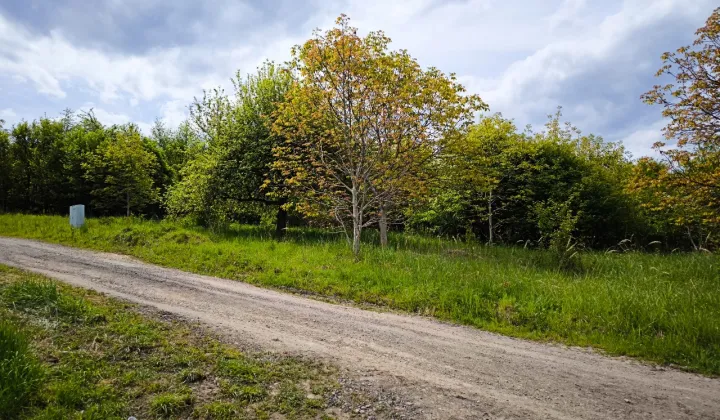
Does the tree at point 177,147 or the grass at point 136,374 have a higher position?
the tree at point 177,147

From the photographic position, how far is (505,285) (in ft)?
26.2

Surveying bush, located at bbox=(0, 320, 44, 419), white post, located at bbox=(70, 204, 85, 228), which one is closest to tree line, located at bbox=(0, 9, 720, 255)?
white post, located at bbox=(70, 204, 85, 228)

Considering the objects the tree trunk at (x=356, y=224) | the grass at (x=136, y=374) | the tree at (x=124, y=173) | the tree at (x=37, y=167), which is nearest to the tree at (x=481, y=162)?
the tree trunk at (x=356, y=224)

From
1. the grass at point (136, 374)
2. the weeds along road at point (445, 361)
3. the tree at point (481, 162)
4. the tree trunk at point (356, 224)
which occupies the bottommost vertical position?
the weeds along road at point (445, 361)

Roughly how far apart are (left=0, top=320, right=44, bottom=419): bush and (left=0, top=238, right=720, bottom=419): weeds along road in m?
2.15

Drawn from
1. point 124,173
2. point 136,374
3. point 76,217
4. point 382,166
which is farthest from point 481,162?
point 124,173

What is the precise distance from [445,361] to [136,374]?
12.0ft

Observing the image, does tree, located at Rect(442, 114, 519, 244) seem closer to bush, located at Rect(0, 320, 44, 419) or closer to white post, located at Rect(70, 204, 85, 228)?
bush, located at Rect(0, 320, 44, 419)

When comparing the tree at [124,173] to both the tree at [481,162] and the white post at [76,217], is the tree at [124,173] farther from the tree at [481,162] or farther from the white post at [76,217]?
the tree at [481,162]

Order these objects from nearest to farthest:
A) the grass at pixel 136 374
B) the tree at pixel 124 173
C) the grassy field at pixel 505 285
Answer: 1. the grass at pixel 136 374
2. the grassy field at pixel 505 285
3. the tree at pixel 124 173

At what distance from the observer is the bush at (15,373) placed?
3.24 metres

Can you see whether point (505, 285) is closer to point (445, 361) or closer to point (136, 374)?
point (445, 361)

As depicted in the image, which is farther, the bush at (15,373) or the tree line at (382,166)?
the tree line at (382,166)

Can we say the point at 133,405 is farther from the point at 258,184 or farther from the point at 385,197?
the point at 258,184
